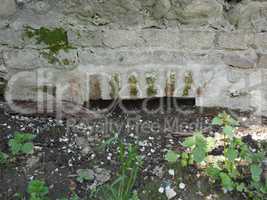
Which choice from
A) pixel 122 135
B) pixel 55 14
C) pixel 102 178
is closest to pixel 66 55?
pixel 55 14

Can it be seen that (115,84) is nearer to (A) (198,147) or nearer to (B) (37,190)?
(A) (198,147)

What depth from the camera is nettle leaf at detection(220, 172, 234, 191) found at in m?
2.10

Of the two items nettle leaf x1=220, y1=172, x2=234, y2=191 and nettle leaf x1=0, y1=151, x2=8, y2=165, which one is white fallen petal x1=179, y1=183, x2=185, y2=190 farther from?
nettle leaf x1=0, y1=151, x2=8, y2=165

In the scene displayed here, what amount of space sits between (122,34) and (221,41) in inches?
22.2

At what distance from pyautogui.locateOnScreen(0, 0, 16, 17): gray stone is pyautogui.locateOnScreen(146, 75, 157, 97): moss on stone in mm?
838

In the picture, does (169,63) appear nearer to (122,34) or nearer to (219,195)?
(122,34)

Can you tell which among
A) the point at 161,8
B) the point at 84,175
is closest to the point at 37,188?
the point at 84,175

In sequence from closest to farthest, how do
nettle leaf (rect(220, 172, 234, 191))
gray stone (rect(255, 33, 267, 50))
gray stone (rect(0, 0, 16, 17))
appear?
nettle leaf (rect(220, 172, 234, 191)) → gray stone (rect(0, 0, 16, 17)) → gray stone (rect(255, 33, 267, 50))

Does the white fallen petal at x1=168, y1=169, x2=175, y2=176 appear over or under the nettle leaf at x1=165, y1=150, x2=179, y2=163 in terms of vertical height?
under

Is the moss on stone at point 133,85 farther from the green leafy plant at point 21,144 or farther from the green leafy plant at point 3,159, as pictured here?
→ the green leafy plant at point 3,159

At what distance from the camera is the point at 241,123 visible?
8.53ft

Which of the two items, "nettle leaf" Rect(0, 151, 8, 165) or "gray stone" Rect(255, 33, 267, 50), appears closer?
"nettle leaf" Rect(0, 151, 8, 165)

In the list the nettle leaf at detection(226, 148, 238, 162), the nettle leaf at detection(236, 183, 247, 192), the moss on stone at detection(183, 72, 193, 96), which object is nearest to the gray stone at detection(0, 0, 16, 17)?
the moss on stone at detection(183, 72, 193, 96)

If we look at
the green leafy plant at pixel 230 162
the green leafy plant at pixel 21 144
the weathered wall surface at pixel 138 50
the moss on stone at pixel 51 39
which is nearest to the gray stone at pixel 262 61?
the weathered wall surface at pixel 138 50
